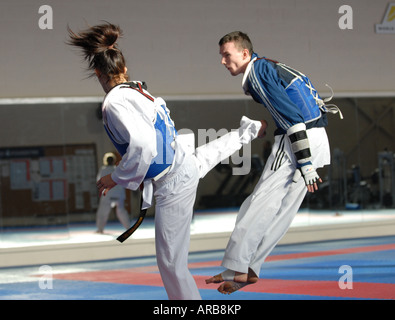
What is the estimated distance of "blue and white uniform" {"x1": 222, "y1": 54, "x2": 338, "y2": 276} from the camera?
344 cm

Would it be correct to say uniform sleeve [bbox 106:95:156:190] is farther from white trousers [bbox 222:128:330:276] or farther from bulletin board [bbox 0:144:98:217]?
bulletin board [bbox 0:144:98:217]

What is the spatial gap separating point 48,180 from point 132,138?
5.89m

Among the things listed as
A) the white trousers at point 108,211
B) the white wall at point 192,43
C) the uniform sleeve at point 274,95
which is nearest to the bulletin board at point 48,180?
the white trousers at point 108,211

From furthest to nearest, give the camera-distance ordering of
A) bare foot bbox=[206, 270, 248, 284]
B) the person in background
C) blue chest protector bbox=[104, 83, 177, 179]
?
the person in background < bare foot bbox=[206, 270, 248, 284] < blue chest protector bbox=[104, 83, 177, 179]

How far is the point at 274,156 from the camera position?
3.63m

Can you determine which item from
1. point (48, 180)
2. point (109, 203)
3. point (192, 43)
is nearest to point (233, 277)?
point (109, 203)

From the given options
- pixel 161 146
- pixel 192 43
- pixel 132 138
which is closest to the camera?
pixel 132 138

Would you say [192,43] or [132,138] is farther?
[192,43]

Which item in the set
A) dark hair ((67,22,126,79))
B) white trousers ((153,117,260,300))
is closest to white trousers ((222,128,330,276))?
white trousers ((153,117,260,300))

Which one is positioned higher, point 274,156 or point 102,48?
point 102,48

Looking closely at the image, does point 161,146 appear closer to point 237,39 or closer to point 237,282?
point 237,39

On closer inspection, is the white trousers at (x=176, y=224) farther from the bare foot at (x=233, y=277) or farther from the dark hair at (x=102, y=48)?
the dark hair at (x=102, y=48)
